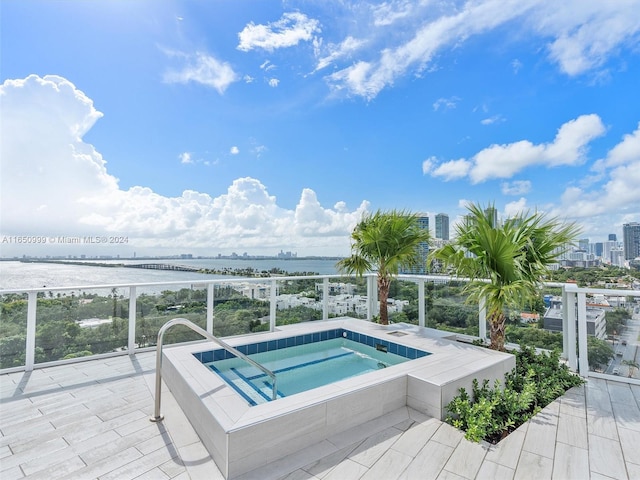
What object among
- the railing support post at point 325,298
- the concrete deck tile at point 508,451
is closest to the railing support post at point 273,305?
the railing support post at point 325,298

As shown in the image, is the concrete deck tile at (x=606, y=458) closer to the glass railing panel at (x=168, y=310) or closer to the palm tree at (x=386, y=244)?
the palm tree at (x=386, y=244)

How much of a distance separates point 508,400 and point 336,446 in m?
1.75

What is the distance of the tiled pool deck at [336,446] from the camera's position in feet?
7.06

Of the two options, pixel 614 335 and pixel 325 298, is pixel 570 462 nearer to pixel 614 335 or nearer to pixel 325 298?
pixel 614 335

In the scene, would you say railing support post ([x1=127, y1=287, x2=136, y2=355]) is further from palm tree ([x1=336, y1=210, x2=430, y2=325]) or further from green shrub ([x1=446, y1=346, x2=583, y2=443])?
green shrub ([x1=446, y1=346, x2=583, y2=443])

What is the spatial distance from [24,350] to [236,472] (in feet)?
12.4

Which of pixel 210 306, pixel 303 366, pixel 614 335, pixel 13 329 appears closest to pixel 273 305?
pixel 210 306

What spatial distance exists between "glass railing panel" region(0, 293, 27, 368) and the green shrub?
5.05m

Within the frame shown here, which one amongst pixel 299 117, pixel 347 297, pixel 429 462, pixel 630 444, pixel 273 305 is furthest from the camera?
pixel 299 117

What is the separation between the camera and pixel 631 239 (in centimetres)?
746

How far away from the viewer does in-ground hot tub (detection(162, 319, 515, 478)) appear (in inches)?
86.9

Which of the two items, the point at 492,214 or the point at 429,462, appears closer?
the point at 429,462

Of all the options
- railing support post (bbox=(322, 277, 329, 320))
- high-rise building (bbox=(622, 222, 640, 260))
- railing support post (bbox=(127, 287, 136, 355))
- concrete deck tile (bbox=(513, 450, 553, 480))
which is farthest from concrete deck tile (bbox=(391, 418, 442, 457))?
high-rise building (bbox=(622, 222, 640, 260))

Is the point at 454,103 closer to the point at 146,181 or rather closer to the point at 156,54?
the point at 156,54
